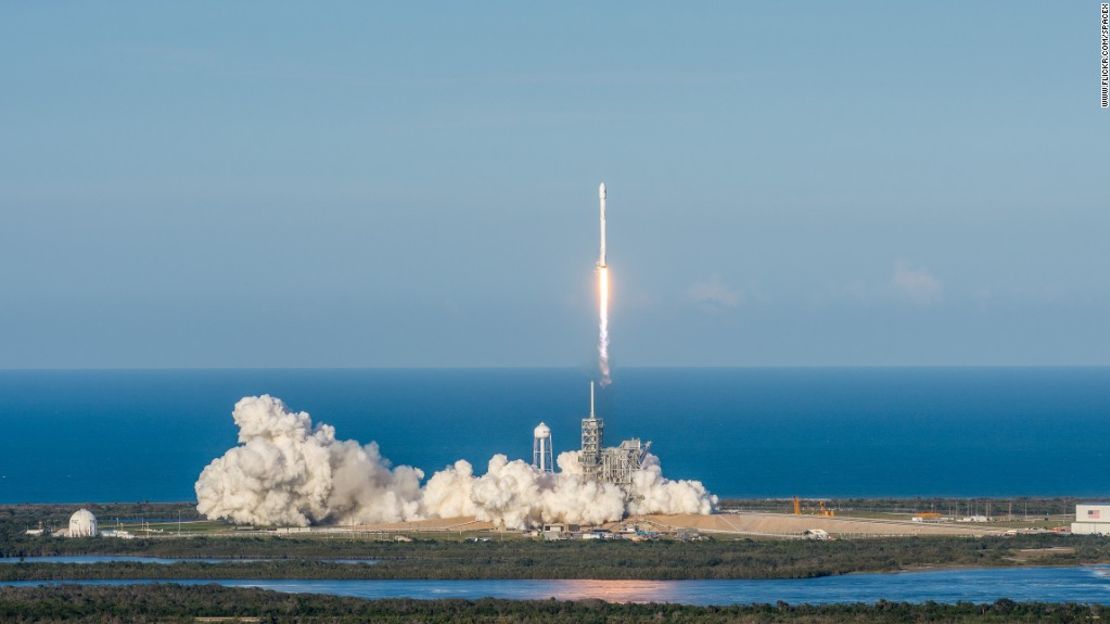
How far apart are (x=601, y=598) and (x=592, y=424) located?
91.0 ft

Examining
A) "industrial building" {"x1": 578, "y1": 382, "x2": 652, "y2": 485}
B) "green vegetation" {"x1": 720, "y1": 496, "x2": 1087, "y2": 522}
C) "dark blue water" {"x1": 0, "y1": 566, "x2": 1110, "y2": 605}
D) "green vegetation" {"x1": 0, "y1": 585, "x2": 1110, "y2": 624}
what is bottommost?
"green vegetation" {"x1": 0, "y1": 585, "x2": 1110, "y2": 624}

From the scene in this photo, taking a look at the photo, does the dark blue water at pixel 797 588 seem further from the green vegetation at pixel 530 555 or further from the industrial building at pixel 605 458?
the industrial building at pixel 605 458

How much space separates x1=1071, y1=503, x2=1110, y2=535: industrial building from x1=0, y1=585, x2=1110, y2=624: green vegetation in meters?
27.3

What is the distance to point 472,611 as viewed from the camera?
259 feet

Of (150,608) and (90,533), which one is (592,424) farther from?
(150,608)

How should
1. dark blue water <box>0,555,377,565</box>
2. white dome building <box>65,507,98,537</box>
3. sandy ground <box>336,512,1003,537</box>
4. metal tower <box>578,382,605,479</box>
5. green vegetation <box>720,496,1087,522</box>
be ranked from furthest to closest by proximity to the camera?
green vegetation <box>720,496,1087,522</box>
metal tower <box>578,382,605,479</box>
white dome building <box>65,507,98,537</box>
sandy ground <box>336,512,1003,537</box>
dark blue water <box>0,555,377,565</box>

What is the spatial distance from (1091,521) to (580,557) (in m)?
27.7

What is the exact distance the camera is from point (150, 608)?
3155 inches

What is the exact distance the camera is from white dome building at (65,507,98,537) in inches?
4242

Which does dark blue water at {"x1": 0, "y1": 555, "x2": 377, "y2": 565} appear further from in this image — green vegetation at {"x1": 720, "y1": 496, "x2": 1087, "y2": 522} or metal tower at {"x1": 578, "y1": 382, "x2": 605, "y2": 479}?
green vegetation at {"x1": 720, "y1": 496, "x2": 1087, "y2": 522}

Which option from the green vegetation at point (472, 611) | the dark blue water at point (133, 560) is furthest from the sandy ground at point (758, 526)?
the green vegetation at point (472, 611)

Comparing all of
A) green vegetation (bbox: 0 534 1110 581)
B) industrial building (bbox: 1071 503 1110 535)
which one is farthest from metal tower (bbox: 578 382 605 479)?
industrial building (bbox: 1071 503 1110 535)

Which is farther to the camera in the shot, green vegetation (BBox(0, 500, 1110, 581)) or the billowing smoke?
the billowing smoke

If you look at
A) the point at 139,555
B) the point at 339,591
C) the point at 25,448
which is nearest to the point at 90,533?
the point at 139,555
